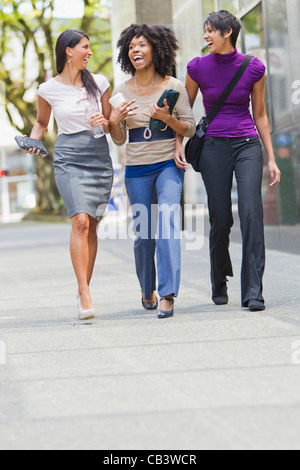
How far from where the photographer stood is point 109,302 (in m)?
7.44

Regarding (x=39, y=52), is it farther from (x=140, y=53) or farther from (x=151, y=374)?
(x=151, y=374)

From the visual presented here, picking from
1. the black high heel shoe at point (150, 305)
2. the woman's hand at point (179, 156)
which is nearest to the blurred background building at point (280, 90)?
the black high heel shoe at point (150, 305)

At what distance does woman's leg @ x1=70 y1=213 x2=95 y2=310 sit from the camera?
630cm

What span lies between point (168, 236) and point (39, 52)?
2619 centimetres

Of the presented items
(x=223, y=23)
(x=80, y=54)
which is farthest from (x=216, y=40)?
(x=80, y=54)

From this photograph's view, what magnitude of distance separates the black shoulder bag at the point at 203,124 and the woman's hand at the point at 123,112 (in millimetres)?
484

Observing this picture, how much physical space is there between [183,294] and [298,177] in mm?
2918

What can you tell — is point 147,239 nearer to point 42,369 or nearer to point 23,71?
point 42,369

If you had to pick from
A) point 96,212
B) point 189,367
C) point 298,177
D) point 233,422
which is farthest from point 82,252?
point 298,177

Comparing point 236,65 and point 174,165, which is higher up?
point 236,65

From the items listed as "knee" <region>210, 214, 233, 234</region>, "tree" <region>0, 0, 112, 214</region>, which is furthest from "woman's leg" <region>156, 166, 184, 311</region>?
"tree" <region>0, 0, 112, 214</region>

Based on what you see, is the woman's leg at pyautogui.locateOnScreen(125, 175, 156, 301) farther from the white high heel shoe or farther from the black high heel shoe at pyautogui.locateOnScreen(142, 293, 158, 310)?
the white high heel shoe

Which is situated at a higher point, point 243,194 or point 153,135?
point 153,135

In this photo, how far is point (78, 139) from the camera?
6.32m
